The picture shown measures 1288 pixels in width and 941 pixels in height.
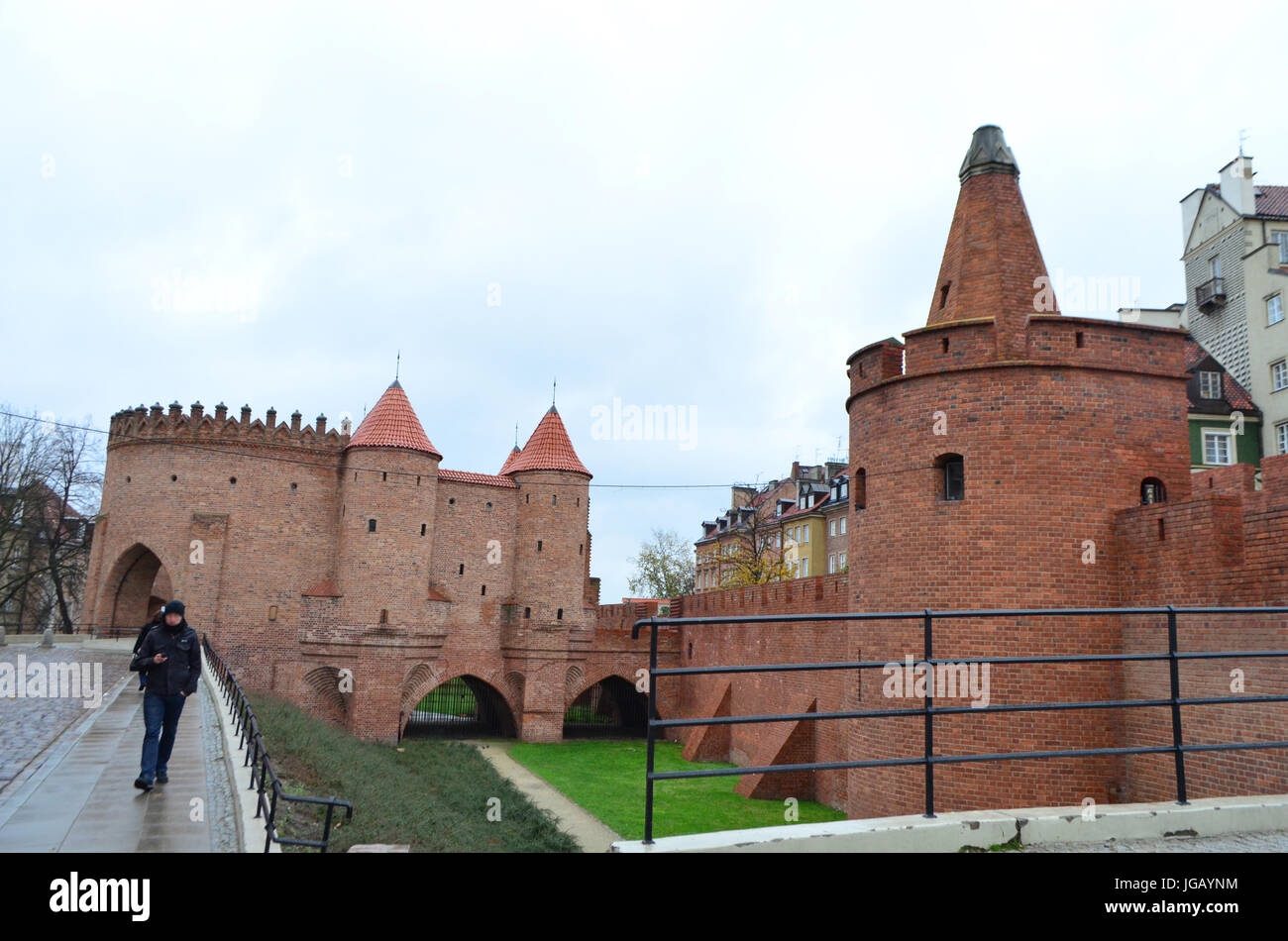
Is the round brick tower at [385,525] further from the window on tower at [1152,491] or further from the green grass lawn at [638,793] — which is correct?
the window on tower at [1152,491]

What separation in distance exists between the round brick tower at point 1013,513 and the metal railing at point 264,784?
309 inches

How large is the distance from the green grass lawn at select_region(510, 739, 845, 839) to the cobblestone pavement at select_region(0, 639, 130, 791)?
30.4 ft

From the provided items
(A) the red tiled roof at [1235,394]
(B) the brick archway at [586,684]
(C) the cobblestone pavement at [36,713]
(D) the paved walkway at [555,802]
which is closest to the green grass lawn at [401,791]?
(D) the paved walkway at [555,802]

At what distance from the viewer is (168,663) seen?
25.0 ft

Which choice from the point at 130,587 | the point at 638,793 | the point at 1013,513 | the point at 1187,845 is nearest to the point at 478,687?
the point at 130,587

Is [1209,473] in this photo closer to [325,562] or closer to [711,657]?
[711,657]

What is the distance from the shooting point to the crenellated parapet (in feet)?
97.5

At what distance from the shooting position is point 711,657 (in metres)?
30.2

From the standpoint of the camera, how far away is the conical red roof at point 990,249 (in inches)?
543

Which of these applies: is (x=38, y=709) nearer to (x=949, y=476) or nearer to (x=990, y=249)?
(x=949, y=476)

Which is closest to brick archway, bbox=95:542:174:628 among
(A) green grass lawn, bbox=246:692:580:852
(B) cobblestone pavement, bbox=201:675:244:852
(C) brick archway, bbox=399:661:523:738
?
(C) brick archway, bbox=399:661:523:738

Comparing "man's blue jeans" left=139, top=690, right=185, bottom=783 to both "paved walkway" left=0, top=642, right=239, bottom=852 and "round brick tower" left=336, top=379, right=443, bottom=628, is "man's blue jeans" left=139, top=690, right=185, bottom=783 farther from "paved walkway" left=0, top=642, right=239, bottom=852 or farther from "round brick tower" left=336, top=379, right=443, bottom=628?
"round brick tower" left=336, top=379, right=443, bottom=628

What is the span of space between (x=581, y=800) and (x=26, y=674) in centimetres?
1251
